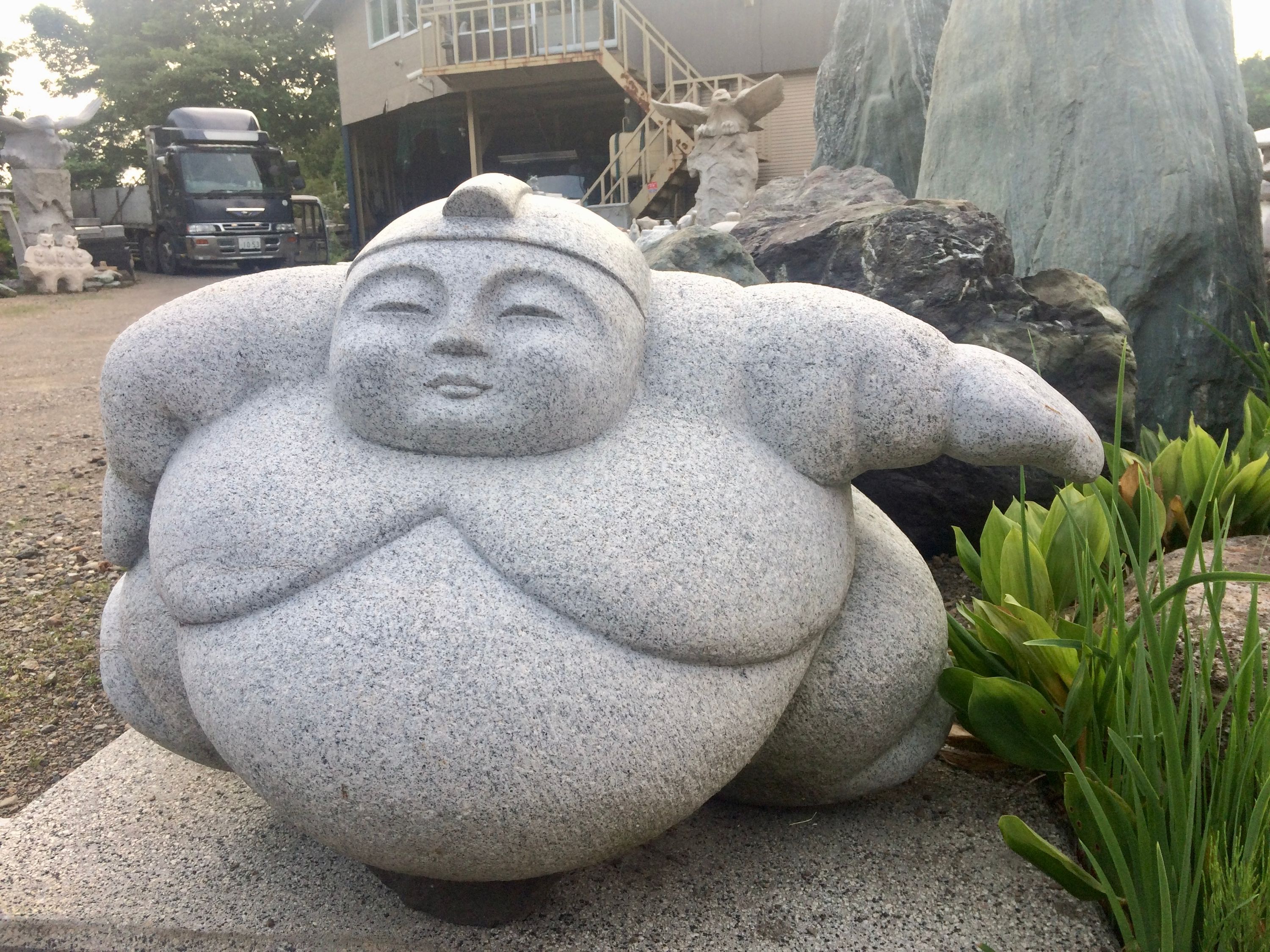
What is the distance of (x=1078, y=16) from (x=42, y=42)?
101 ft

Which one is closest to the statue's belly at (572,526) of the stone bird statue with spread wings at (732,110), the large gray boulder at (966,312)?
the large gray boulder at (966,312)

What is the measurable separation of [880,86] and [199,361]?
6731 mm

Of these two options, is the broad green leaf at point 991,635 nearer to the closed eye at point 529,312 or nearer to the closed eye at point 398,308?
the closed eye at point 529,312

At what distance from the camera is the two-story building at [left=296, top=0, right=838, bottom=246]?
48.1ft

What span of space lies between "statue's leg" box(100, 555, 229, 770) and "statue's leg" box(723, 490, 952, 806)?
1093mm

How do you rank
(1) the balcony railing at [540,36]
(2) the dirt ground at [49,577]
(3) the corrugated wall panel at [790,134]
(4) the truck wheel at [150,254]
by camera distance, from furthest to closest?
(4) the truck wheel at [150,254] < (3) the corrugated wall panel at [790,134] < (1) the balcony railing at [540,36] < (2) the dirt ground at [49,577]

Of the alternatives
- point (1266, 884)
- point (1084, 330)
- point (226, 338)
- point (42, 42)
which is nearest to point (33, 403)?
point (226, 338)

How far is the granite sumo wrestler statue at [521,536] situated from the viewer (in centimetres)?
156

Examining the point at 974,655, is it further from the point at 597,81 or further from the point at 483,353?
the point at 597,81

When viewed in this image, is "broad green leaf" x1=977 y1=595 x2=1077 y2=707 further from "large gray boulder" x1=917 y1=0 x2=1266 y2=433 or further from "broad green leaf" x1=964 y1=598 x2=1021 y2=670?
"large gray boulder" x1=917 y1=0 x2=1266 y2=433

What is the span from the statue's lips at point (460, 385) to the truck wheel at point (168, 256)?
693 inches

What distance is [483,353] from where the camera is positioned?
1746 millimetres

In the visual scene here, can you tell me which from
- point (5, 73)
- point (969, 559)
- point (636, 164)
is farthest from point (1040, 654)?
point (5, 73)

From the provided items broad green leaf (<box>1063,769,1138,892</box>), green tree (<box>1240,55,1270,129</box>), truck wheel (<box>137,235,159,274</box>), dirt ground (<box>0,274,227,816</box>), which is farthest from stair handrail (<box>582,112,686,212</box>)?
broad green leaf (<box>1063,769,1138,892</box>)
